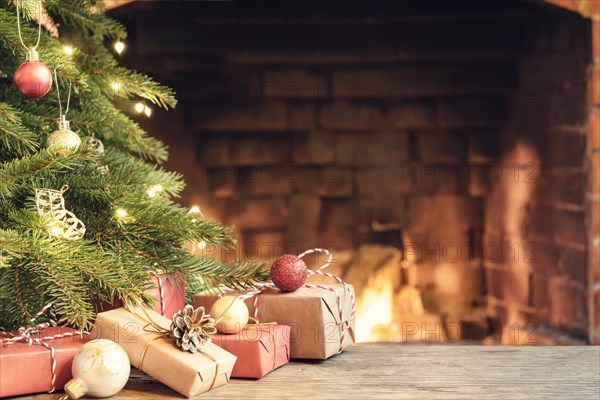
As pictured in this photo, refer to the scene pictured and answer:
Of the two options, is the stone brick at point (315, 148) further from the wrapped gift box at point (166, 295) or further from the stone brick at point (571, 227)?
the wrapped gift box at point (166, 295)

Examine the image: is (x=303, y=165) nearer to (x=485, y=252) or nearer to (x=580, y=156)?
(x=485, y=252)

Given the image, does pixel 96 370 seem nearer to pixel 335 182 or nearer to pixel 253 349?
pixel 253 349

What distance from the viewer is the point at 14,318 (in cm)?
116

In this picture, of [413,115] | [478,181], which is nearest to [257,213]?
[413,115]

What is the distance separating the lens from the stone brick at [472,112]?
208 cm

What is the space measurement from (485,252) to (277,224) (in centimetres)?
54

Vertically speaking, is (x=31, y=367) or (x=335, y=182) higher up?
(x=335, y=182)

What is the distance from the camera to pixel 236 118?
2.06 m

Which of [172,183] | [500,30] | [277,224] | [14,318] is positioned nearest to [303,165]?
[277,224]

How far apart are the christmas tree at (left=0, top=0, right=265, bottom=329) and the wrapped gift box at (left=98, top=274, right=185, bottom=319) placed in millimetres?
22

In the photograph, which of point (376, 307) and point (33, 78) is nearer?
point (33, 78)

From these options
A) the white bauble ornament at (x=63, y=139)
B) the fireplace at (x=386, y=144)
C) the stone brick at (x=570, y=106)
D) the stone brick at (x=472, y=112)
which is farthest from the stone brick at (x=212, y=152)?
the white bauble ornament at (x=63, y=139)

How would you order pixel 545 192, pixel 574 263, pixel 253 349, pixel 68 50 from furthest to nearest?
pixel 545 192, pixel 574 263, pixel 68 50, pixel 253 349

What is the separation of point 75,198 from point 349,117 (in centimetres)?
101
